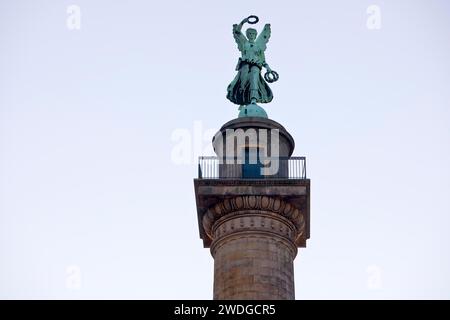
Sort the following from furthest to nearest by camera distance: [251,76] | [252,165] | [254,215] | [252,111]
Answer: [251,76] < [252,111] < [252,165] < [254,215]

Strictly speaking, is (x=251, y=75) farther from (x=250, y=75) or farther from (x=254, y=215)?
(x=254, y=215)

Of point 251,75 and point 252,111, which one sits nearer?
point 252,111

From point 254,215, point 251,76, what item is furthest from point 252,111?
point 254,215

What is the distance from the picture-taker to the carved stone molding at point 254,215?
2869 centimetres

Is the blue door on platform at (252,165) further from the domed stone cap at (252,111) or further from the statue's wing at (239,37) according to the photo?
the statue's wing at (239,37)

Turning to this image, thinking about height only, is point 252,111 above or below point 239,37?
below

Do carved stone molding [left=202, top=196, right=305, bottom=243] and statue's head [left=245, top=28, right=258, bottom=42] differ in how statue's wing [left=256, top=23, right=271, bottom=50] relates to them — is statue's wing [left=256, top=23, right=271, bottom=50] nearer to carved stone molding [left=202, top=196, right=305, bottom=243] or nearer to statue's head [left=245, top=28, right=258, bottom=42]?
statue's head [left=245, top=28, right=258, bottom=42]

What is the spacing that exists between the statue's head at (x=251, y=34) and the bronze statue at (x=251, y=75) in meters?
0.05

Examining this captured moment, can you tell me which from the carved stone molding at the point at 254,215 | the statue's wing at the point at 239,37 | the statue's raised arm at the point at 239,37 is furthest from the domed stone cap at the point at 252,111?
the carved stone molding at the point at 254,215

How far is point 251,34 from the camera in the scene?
34406 millimetres

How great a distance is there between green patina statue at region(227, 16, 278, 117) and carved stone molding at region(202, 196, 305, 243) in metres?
5.09

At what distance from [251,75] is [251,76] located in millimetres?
38
